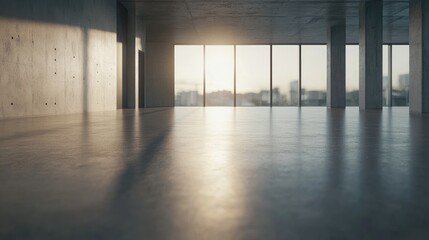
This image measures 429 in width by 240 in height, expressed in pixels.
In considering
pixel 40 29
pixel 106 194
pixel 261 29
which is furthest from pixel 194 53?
pixel 106 194

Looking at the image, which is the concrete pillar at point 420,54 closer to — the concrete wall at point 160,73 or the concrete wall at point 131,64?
the concrete wall at point 131,64

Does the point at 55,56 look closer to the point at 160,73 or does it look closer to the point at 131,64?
the point at 131,64

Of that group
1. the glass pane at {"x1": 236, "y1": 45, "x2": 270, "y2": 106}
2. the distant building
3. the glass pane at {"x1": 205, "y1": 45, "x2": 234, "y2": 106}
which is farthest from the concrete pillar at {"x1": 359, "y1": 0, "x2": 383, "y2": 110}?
the distant building

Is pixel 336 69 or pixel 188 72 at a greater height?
pixel 188 72

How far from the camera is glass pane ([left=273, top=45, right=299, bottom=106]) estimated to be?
3316 centimetres

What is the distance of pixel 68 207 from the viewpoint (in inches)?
73.2

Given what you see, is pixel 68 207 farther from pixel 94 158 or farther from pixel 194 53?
pixel 194 53

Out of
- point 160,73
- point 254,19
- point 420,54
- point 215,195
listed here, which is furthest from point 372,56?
point 215,195

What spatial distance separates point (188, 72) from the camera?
33594 mm

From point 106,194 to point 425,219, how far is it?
1477 mm

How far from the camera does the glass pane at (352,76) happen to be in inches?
1283

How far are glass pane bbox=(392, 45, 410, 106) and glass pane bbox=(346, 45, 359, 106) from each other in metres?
3.31

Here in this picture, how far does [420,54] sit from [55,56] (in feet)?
42.6

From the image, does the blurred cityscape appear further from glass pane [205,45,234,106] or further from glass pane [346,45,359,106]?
glass pane [205,45,234,106]
